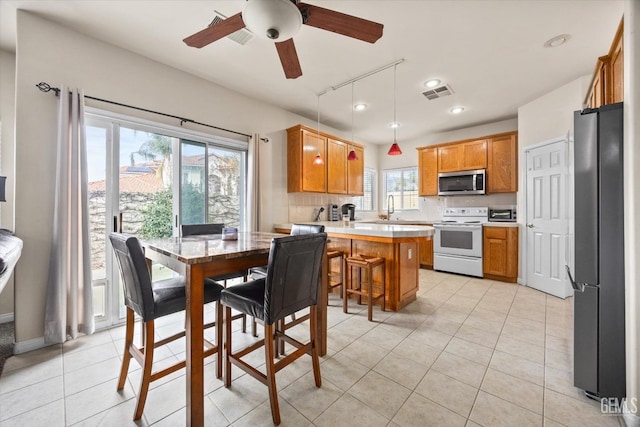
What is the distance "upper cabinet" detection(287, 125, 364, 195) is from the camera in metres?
4.25

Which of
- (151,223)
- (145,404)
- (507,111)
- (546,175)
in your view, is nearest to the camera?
(145,404)

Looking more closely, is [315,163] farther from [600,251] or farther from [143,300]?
[600,251]

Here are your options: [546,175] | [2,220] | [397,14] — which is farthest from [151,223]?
[546,175]

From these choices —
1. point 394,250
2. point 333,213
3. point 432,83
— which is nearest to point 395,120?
point 432,83

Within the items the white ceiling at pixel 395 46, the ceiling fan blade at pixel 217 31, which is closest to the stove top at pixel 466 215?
the white ceiling at pixel 395 46

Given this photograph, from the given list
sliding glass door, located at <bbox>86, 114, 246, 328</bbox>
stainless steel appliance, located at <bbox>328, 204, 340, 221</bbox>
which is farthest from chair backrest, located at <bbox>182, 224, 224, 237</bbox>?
stainless steel appliance, located at <bbox>328, 204, 340, 221</bbox>

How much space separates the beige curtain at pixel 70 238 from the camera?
2.26m

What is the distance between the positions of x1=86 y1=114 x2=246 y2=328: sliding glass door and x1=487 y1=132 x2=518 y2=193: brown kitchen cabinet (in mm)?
4426

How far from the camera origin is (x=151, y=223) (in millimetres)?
2975

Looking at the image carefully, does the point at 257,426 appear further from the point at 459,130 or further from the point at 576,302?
the point at 459,130

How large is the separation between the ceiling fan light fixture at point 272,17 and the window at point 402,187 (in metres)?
5.22

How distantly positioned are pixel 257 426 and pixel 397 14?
316 cm

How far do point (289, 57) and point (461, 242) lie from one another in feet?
13.7

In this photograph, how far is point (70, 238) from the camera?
7.59 feet
